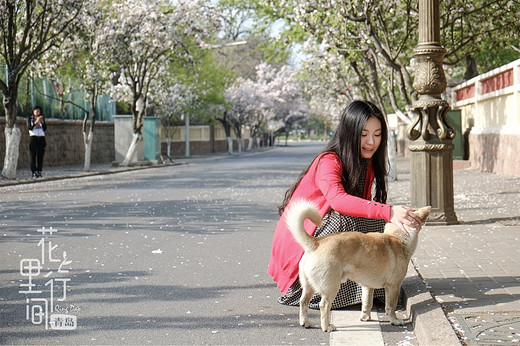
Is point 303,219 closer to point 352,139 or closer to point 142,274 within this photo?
point 352,139

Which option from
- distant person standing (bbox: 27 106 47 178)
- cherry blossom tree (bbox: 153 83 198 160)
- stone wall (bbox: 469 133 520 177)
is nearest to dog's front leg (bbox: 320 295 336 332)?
stone wall (bbox: 469 133 520 177)

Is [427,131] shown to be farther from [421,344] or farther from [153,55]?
[153,55]

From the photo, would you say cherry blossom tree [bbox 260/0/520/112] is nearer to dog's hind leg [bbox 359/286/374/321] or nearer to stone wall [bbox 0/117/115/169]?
dog's hind leg [bbox 359/286/374/321]

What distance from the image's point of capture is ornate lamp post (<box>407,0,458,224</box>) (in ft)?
32.1

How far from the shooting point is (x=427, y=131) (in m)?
10.0

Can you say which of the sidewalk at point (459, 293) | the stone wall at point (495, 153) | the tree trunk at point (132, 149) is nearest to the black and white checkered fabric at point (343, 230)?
the sidewalk at point (459, 293)

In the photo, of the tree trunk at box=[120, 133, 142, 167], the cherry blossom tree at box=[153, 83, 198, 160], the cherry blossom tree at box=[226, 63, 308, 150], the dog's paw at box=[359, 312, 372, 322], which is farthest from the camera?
the cherry blossom tree at box=[226, 63, 308, 150]

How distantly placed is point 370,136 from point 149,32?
25910mm

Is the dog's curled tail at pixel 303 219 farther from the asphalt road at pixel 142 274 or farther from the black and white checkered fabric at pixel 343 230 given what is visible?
the black and white checkered fabric at pixel 343 230

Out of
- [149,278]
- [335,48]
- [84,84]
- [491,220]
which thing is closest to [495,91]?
Result: [335,48]

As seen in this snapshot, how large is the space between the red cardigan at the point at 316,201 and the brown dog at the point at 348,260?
0.22 meters

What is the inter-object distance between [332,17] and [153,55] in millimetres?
16118

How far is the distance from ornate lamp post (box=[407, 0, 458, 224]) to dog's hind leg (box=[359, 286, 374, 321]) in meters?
Answer: 4.65

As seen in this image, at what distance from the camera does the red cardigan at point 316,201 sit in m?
5.21
